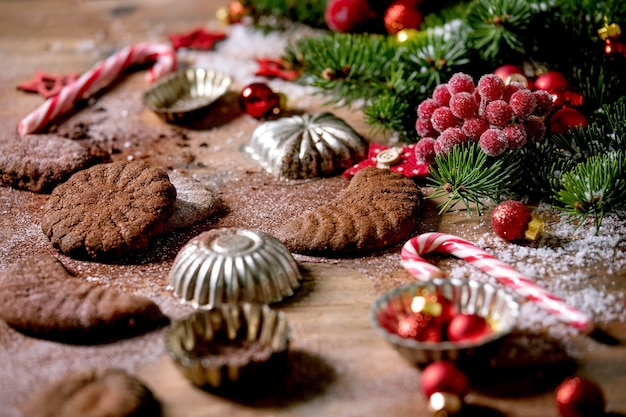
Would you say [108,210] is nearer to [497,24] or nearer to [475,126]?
[475,126]

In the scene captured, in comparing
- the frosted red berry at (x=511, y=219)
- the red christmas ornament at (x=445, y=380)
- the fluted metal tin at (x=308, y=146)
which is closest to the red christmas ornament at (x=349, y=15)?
the fluted metal tin at (x=308, y=146)

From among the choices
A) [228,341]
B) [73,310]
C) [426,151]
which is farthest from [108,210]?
[426,151]

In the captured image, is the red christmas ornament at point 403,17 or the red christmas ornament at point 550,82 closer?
the red christmas ornament at point 550,82

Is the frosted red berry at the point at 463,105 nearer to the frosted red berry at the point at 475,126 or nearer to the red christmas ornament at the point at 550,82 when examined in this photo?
the frosted red berry at the point at 475,126

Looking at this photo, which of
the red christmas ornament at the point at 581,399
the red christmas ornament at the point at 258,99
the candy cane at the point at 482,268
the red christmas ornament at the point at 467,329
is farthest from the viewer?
the red christmas ornament at the point at 258,99

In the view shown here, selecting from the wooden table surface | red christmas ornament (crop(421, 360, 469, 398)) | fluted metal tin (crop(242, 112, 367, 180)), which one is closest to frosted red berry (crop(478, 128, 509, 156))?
the wooden table surface

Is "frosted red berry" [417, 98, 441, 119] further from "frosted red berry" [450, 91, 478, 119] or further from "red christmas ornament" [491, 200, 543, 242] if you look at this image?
"red christmas ornament" [491, 200, 543, 242]

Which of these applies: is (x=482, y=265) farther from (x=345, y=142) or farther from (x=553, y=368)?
(x=345, y=142)

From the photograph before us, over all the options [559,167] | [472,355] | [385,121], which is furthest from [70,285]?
[559,167]
